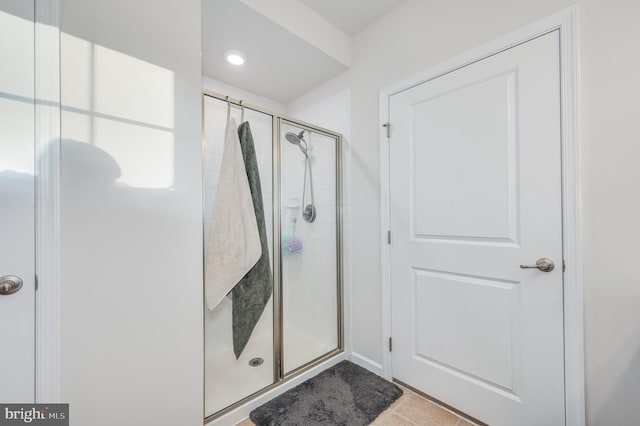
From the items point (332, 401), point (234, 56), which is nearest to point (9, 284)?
point (332, 401)

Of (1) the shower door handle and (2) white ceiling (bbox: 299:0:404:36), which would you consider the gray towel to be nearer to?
(1) the shower door handle

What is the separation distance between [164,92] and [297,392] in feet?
5.92

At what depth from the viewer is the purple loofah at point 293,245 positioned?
1821 millimetres

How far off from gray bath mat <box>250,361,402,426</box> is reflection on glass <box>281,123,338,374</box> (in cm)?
19

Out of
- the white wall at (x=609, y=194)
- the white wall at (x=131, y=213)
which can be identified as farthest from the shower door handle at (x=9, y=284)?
the white wall at (x=609, y=194)

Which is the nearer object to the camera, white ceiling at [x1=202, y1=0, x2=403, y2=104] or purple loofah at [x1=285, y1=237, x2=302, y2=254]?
white ceiling at [x1=202, y1=0, x2=403, y2=104]

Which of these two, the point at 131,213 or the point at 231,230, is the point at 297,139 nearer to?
the point at 231,230

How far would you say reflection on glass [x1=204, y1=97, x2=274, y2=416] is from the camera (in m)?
1.46

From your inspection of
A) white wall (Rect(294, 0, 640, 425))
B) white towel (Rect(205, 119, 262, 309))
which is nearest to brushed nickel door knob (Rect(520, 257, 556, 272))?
white wall (Rect(294, 0, 640, 425))

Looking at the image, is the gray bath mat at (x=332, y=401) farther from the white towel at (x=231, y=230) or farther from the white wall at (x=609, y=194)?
the white wall at (x=609, y=194)

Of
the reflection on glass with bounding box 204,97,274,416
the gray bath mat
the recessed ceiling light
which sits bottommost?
the gray bath mat

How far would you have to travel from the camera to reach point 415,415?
1452mm

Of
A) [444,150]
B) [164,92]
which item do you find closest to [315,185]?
[444,150]

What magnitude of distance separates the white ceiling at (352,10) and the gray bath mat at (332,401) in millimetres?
2530
